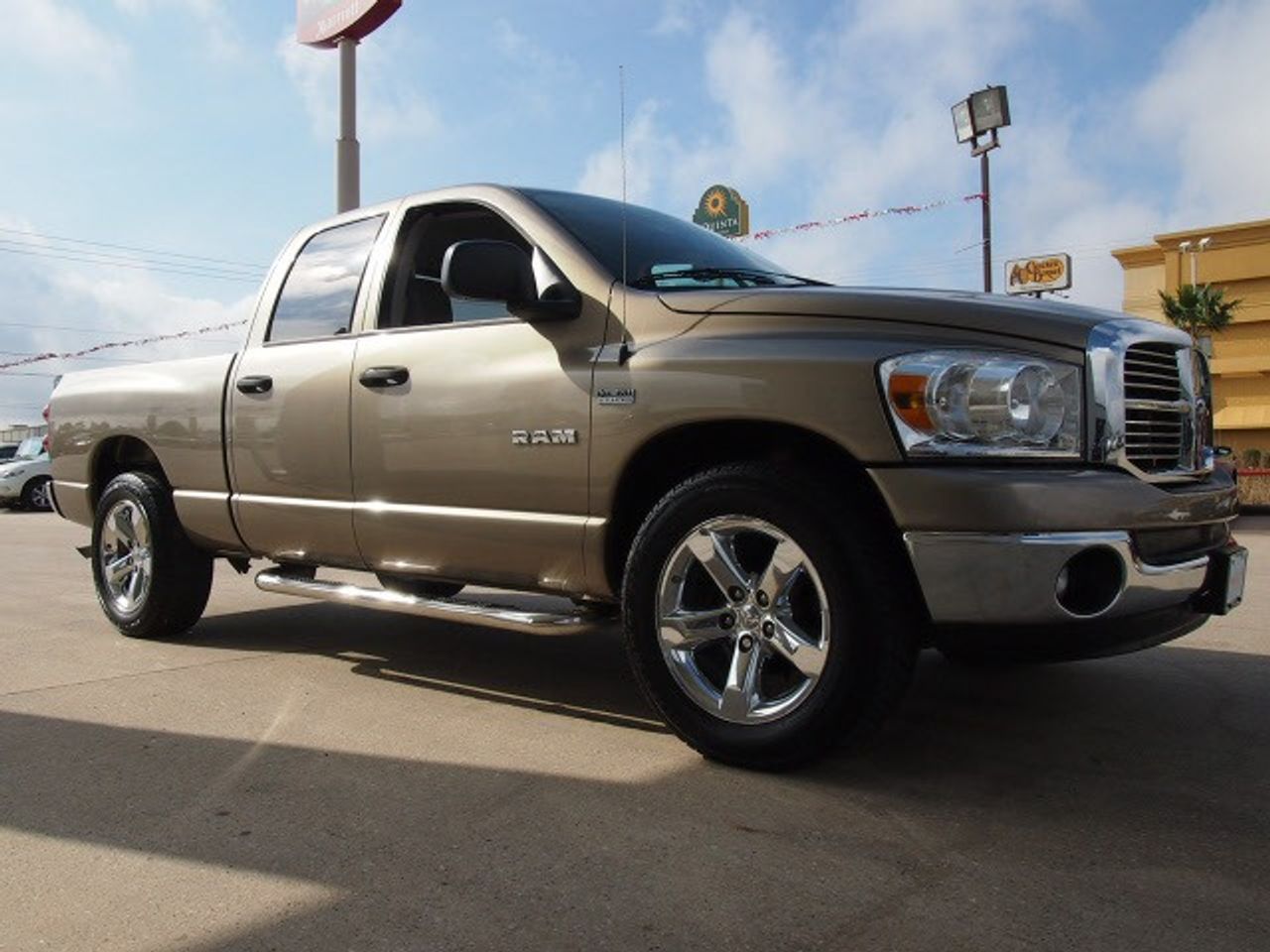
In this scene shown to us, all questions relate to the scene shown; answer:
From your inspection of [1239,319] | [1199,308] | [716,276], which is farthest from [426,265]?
[1239,319]

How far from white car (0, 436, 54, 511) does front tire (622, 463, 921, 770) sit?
20.9 metres

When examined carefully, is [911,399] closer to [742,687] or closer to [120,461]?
[742,687]

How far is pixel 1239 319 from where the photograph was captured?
3847 centimetres

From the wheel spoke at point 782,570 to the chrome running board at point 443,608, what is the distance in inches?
26.8

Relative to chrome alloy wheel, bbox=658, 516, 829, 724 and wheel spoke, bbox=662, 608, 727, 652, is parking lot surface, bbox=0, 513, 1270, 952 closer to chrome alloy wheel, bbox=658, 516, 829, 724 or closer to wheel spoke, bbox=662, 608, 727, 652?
chrome alloy wheel, bbox=658, 516, 829, 724

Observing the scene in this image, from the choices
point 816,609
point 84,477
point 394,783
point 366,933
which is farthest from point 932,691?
point 84,477

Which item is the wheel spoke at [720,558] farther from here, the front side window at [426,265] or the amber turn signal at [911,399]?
the front side window at [426,265]

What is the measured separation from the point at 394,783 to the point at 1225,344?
43158mm

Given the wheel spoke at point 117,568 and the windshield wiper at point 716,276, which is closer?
the windshield wiper at point 716,276

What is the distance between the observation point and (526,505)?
11.8 feet

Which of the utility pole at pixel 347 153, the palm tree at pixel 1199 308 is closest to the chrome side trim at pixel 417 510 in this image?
the utility pole at pixel 347 153

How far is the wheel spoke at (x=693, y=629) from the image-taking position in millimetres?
3143

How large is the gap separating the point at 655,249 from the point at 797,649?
168 centimetres

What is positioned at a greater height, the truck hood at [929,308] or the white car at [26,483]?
the truck hood at [929,308]
